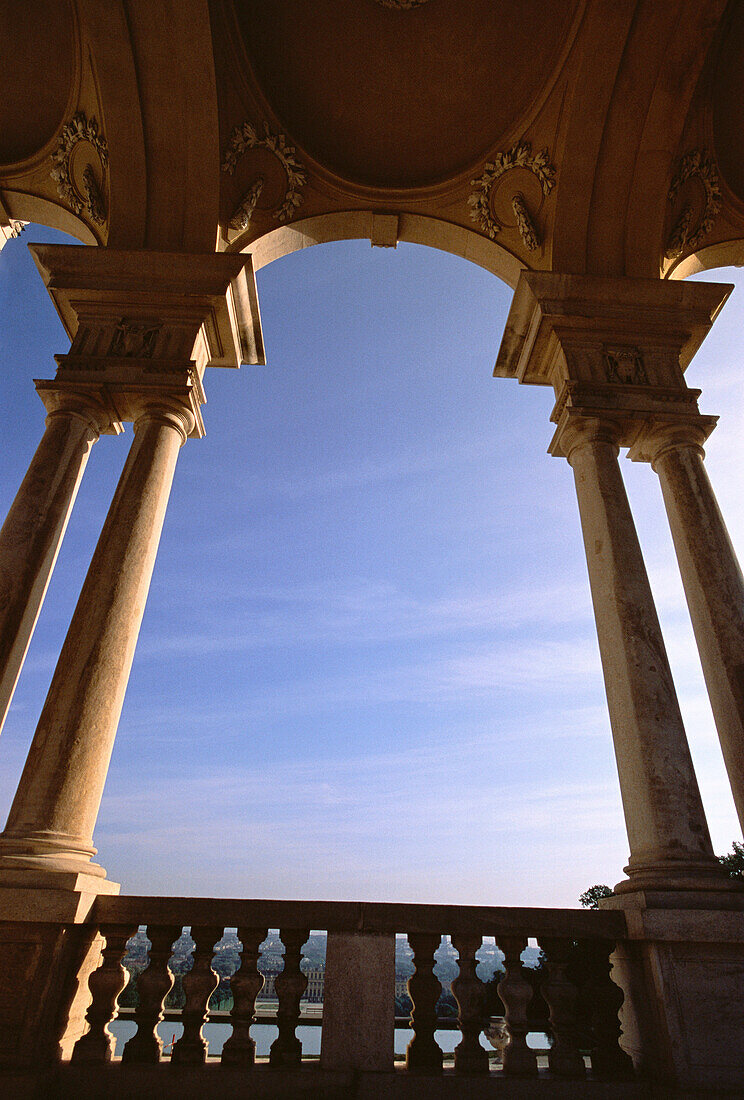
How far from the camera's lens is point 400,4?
14562 millimetres

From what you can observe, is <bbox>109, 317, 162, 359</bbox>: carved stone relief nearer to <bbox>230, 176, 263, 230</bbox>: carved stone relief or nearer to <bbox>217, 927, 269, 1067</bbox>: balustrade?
<bbox>230, 176, 263, 230</bbox>: carved stone relief

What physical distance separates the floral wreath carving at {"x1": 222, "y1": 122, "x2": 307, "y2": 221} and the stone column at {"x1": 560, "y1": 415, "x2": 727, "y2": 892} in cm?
879

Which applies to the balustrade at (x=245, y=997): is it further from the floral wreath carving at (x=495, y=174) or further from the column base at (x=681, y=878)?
the floral wreath carving at (x=495, y=174)

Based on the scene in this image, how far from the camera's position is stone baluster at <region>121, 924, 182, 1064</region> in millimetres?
6598

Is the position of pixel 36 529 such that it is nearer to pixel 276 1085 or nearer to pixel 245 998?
pixel 245 998

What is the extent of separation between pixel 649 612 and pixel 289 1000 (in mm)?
6640

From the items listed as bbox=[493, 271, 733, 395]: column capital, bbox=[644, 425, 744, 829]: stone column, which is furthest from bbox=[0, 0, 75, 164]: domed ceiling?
bbox=[644, 425, 744, 829]: stone column

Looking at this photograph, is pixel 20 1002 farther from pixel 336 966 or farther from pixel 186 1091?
pixel 336 966

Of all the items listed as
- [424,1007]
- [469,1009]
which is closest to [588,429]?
[469,1009]

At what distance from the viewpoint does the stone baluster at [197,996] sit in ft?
21.4

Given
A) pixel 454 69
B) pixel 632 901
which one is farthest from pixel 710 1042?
pixel 454 69

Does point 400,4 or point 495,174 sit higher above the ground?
point 400,4

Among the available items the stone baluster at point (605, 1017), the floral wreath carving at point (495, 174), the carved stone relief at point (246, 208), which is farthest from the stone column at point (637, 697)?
the carved stone relief at point (246, 208)

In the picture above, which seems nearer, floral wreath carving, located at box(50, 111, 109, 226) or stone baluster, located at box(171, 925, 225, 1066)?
stone baluster, located at box(171, 925, 225, 1066)
